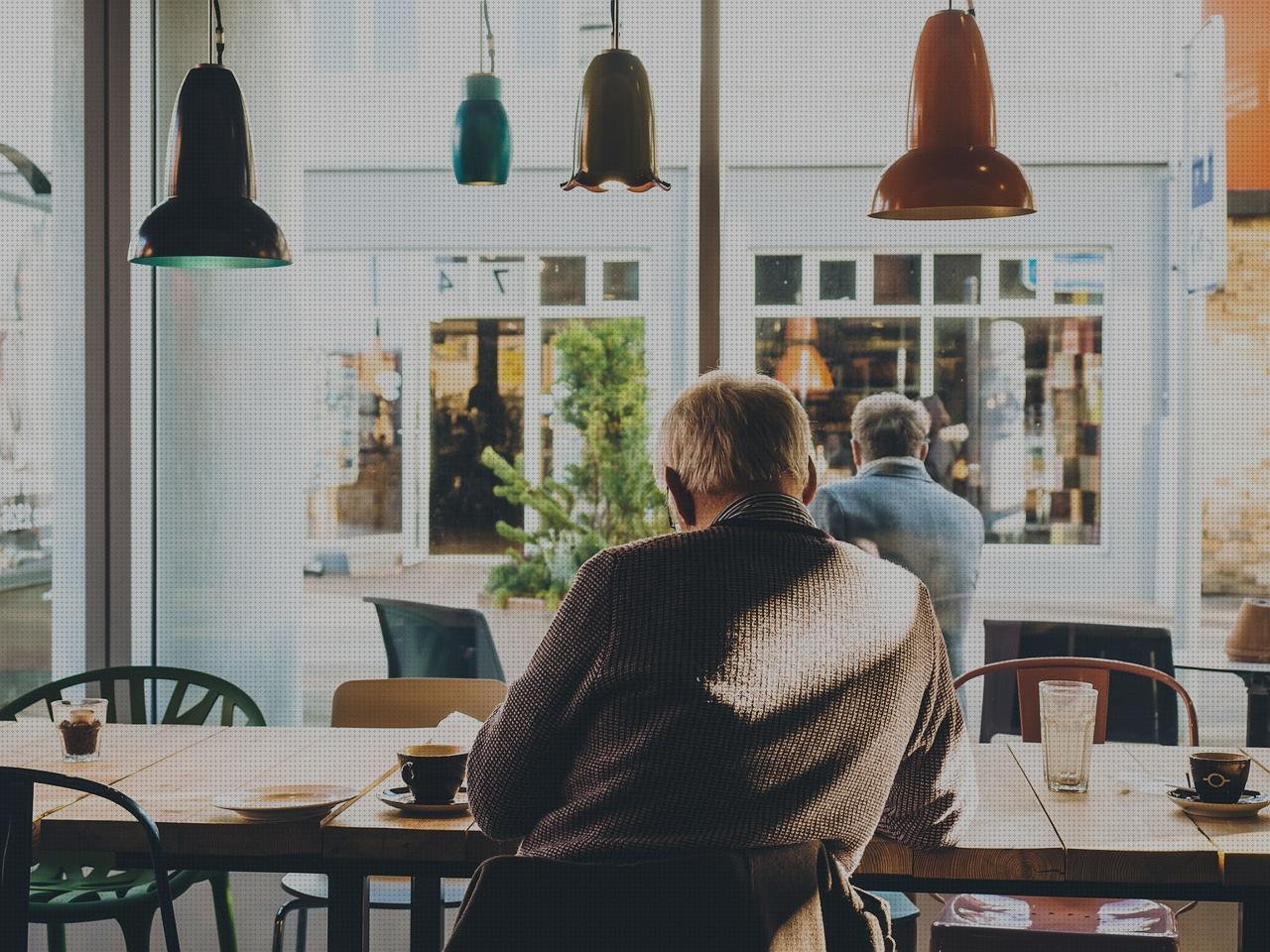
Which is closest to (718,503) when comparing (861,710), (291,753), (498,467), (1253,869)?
(861,710)

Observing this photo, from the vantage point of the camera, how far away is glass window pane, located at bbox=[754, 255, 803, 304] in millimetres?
3965

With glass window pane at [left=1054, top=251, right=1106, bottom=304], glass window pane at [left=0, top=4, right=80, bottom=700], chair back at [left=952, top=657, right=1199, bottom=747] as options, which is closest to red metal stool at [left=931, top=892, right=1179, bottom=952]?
chair back at [left=952, top=657, right=1199, bottom=747]

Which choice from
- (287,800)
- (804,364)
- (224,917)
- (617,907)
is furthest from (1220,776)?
(804,364)

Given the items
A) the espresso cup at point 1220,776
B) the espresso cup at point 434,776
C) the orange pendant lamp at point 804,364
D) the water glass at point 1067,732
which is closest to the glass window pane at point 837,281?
the orange pendant lamp at point 804,364

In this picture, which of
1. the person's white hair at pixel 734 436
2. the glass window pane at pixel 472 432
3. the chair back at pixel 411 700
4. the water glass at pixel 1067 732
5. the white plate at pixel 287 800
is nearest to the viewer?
the person's white hair at pixel 734 436

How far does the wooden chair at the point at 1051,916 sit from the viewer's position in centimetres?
248

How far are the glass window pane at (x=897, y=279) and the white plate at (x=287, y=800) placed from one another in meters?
2.49

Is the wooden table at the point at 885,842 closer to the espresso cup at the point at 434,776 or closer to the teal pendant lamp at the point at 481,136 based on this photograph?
the espresso cup at the point at 434,776

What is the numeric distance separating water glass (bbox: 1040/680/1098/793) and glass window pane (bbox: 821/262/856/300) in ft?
6.96

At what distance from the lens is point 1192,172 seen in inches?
155

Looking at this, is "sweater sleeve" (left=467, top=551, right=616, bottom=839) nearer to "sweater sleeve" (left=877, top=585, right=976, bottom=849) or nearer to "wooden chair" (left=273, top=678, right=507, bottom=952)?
"sweater sleeve" (left=877, top=585, right=976, bottom=849)

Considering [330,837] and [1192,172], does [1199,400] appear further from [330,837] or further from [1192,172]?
[330,837]

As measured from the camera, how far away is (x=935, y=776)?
1799mm

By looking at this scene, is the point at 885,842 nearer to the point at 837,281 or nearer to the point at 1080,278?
the point at 837,281
